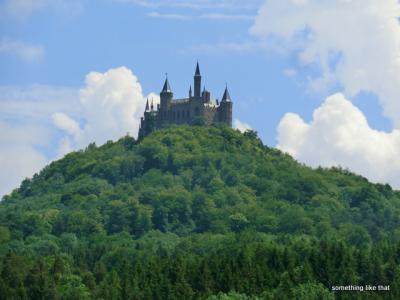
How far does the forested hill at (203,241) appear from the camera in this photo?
356 ft

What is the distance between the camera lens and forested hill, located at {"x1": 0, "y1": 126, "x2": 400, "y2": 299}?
10856 cm

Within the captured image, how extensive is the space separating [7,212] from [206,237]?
3539 cm

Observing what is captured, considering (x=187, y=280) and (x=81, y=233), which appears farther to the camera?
(x=81, y=233)

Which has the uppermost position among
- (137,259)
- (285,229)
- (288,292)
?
(285,229)

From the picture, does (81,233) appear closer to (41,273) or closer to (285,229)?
Answer: (285,229)

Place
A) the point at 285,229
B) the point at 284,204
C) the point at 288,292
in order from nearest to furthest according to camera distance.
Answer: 1. the point at 288,292
2. the point at 285,229
3. the point at 284,204

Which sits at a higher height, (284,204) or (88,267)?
(284,204)

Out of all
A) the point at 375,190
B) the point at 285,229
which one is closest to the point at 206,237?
the point at 285,229

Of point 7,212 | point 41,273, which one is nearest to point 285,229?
point 7,212

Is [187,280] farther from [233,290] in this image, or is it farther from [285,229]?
[285,229]

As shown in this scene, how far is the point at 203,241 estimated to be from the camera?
510 ft

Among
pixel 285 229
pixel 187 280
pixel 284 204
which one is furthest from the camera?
pixel 284 204

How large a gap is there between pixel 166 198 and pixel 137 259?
5181cm

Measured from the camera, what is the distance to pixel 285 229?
172375 mm
